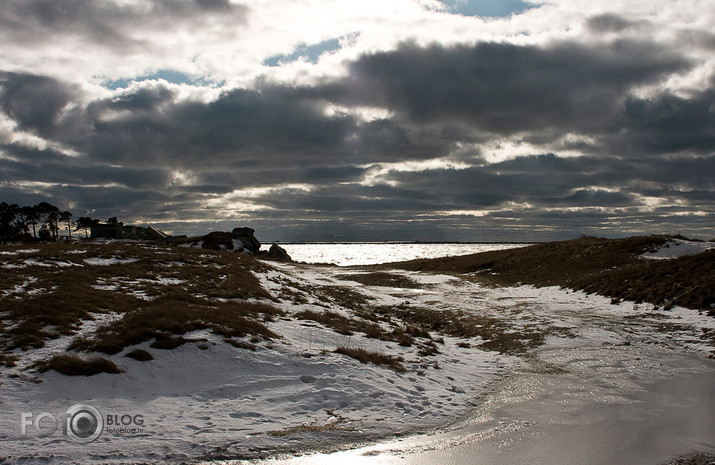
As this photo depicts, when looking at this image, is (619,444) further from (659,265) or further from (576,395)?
(659,265)

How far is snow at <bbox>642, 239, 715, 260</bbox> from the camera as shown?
32.4 m

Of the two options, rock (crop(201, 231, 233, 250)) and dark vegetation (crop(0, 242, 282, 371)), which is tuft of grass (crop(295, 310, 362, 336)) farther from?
rock (crop(201, 231, 233, 250))

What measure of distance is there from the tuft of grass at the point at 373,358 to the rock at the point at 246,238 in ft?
163

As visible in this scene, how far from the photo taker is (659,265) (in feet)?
75.7

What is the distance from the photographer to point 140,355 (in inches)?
348

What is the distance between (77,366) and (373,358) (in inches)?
265

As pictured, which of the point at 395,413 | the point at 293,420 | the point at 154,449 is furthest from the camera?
the point at 395,413

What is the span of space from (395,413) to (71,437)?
5538 millimetres

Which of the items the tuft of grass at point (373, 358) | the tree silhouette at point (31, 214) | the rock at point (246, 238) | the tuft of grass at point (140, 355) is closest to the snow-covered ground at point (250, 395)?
the tuft of grass at point (140, 355)

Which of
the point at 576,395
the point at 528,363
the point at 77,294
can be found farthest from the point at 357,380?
→ the point at 77,294

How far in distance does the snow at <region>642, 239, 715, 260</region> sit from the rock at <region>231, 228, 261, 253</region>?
158 feet

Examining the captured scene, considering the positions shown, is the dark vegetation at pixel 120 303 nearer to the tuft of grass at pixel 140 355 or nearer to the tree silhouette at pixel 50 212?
the tuft of grass at pixel 140 355

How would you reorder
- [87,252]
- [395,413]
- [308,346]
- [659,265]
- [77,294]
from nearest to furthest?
1. [395,413]
2. [308,346]
3. [77,294]
4. [659,265]
5. [87,252]

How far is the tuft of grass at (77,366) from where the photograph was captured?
7.89 metres
